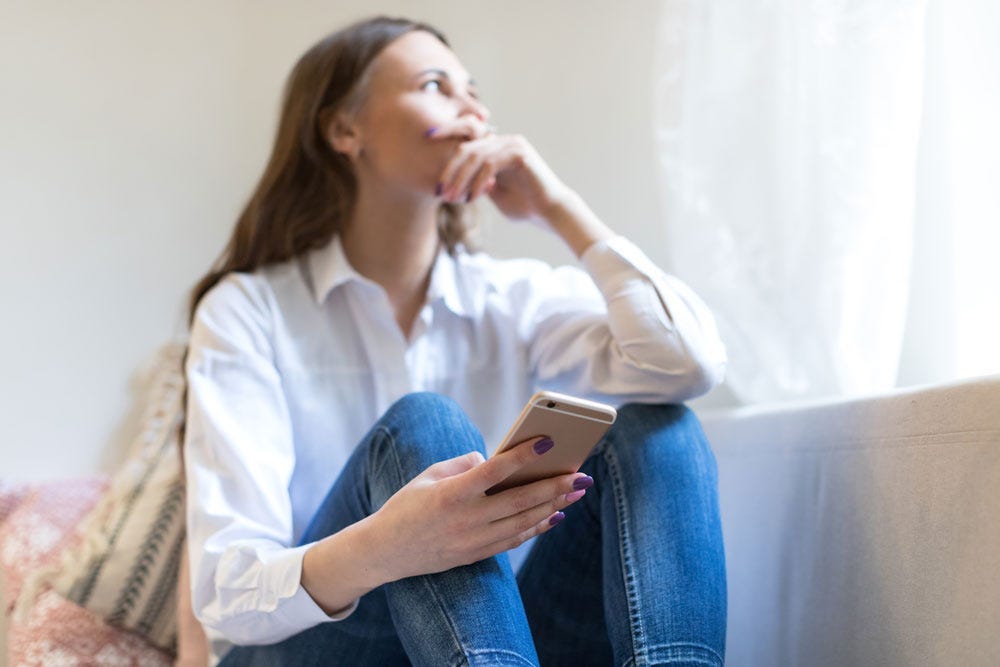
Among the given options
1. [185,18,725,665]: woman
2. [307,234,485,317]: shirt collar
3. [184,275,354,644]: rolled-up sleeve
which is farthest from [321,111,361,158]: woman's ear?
[184,275,354,644]: rolled-up sleeve

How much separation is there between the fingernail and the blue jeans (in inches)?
5.0

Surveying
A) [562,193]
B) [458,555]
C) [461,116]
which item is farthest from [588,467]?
[461,116]

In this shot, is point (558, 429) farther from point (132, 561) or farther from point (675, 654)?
point (132, 561)

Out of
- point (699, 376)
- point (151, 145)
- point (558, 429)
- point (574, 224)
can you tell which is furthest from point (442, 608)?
point (151, 145)

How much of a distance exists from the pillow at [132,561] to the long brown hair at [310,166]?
0.27 meters

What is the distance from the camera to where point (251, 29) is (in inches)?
72.8

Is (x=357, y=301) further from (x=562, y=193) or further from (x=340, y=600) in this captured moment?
(x=340, y=600)

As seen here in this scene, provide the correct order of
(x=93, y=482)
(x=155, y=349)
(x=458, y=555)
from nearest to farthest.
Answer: (x=458, y=555)
(x=93, y=482)
(x=155, y=349)

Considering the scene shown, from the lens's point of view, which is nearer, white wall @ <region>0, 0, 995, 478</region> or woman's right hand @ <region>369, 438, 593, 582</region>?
woman's right hand @ <region>369, 438, 593, 582</region>

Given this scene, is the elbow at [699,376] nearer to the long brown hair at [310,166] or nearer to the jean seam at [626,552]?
the jean seam at [626,552]

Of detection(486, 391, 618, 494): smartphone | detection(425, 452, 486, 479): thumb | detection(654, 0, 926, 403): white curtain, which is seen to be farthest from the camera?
detection(654, 0, 926, 403): white curtain

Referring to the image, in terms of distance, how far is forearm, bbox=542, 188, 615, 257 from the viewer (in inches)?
46.6

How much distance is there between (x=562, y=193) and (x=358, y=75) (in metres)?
0.31

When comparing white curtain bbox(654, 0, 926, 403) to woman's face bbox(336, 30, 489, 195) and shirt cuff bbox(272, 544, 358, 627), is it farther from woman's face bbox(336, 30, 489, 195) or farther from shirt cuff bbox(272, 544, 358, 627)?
shirt cuff bbox(272, 544, 358, 627)
